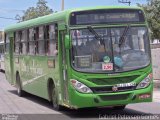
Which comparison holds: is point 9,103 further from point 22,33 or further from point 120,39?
point 120,39

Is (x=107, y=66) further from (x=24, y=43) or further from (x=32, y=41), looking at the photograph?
(x=24, y=43)

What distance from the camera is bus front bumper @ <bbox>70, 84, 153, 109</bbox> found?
1251 cm

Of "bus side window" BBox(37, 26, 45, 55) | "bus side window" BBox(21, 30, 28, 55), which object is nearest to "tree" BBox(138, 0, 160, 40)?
"bus side window" BBox(21, 30, 28, 55)

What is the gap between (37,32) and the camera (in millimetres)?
16719

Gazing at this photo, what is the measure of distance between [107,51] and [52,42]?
7.95ft

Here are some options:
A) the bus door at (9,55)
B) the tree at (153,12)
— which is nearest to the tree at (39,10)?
the tree at (153,12)

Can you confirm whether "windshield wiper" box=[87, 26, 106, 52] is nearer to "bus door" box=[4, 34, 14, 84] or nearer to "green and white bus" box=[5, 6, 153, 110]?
"green and white bus" box=[5, 6, 153, 110]

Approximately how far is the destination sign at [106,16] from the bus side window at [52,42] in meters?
1.60

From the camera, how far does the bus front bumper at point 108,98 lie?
1251cm

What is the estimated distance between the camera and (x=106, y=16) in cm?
1311

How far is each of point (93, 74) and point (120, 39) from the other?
1204 millimetres

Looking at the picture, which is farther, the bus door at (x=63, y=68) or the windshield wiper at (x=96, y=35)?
the bus door at (x=63, y=68)

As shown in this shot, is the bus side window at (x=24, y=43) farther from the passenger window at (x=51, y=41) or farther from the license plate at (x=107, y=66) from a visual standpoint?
the license plate at (x=107, y=66)

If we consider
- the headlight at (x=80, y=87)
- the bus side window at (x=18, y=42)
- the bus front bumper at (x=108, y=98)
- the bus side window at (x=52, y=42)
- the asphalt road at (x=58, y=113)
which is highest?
the bus side window at (x=52, y=42)
